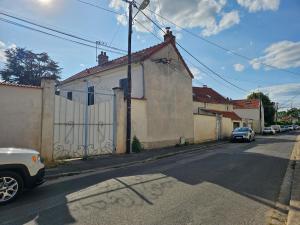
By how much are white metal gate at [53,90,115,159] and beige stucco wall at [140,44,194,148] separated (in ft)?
11.8

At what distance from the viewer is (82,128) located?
13.3 meters

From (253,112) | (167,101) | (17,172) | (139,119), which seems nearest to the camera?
(17,172)

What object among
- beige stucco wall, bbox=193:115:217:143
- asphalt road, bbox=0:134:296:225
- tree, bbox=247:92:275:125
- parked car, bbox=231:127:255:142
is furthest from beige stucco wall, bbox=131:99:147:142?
tree, bbox=247:92:275:125

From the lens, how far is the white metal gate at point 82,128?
489 inches

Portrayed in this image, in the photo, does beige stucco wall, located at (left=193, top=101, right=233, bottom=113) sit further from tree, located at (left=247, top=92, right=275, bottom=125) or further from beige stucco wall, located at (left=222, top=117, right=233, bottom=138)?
tree, located at (left=247, top=92, right=275, bottom=125)

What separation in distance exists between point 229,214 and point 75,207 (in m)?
3.04

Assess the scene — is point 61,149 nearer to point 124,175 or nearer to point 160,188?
point 124,175

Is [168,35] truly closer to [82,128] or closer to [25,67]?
[82,128]

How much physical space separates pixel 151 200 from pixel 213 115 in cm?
2390

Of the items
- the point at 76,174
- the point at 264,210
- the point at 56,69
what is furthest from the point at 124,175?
the point at 56,69

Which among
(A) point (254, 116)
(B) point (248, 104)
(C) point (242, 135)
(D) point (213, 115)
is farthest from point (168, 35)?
(B) point (248, 104)

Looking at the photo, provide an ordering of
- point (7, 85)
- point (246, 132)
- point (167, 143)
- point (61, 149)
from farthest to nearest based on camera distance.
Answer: point (246, 132) < point (167, 143) < point (61, 149) < point (7, 85)

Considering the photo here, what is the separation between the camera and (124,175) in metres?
9.21

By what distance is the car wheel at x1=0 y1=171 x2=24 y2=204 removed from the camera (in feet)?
19.3
